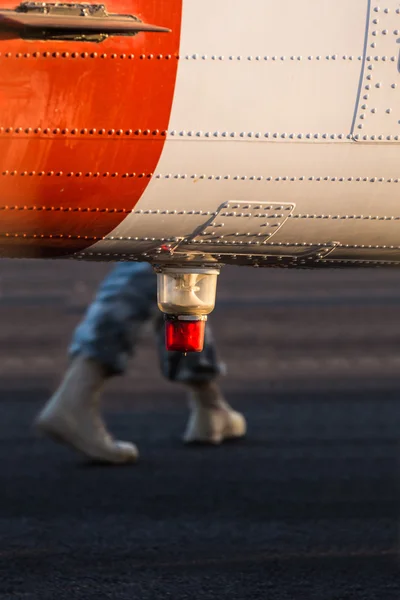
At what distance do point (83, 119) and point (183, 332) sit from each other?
1.13 meters

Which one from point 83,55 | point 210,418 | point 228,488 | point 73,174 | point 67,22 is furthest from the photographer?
point 210,418

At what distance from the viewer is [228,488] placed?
7.67 metres

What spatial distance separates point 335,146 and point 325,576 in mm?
1899

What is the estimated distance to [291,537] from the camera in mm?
6676

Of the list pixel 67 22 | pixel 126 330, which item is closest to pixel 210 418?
pixel 126 330

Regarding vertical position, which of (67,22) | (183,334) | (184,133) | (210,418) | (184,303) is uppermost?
(67,22)

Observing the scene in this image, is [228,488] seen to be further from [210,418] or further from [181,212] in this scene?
[181,212]

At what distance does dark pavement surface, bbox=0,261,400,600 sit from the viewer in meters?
6.02

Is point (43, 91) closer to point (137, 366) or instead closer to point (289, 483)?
point (289, 483)

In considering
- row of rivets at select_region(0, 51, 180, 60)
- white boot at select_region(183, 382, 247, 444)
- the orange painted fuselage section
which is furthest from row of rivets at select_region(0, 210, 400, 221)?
white boot at select_region(183, 382, 247, 444)

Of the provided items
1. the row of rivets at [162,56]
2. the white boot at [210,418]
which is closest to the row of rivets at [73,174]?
the row of rivets at [162,56]

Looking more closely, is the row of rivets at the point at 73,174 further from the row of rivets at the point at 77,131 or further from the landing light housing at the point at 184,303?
the landing light housing at the point at 184,303

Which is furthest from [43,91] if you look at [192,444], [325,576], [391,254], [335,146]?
[192,444]

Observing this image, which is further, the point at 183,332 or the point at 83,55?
the point at 183,332
